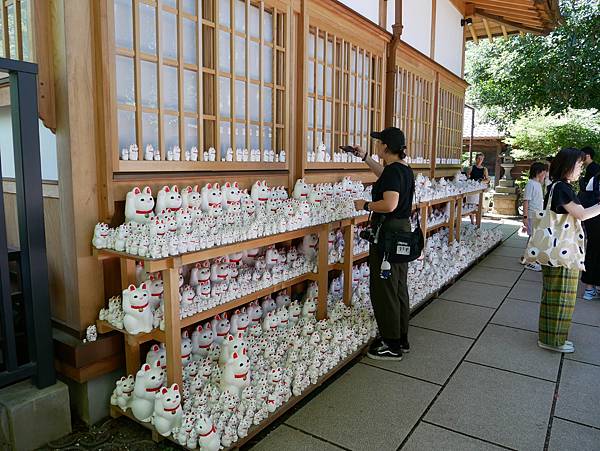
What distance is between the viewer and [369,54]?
18.2 feet

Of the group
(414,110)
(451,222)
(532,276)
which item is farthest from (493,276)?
(414,110)

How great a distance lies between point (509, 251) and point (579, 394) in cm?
599

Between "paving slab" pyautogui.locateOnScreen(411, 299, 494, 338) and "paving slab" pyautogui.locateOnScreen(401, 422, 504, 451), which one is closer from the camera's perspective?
"paving slab" pyautogui.locateOnScreen(401, 422, 504, 451)

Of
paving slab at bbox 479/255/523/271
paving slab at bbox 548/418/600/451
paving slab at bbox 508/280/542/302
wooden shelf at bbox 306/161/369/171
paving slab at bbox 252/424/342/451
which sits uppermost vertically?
wooden shelf at bbox 306/161/369/171

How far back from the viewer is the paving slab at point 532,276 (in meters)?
6.74

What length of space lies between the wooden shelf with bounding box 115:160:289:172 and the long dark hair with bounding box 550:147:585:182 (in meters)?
2.39

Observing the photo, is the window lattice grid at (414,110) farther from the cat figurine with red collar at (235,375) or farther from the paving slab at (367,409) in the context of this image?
the cat figurine with red collar at (235,375)

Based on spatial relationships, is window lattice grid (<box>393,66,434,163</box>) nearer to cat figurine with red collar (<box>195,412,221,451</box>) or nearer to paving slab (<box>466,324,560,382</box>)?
paving slab (<box>466,324,560,382</box>)

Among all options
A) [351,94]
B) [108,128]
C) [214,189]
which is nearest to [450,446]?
[214,189]

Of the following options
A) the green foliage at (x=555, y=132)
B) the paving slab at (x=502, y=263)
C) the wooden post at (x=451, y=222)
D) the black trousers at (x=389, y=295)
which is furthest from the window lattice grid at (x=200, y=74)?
the green foliage at (x=555, y=132)

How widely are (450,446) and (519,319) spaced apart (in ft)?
8.97

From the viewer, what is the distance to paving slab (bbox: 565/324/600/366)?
3.98 m

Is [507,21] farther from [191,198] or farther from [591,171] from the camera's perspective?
[191,198]

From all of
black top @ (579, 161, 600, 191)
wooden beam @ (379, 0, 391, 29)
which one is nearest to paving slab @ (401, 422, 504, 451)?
black top @ (579, 161, 600, 191)
